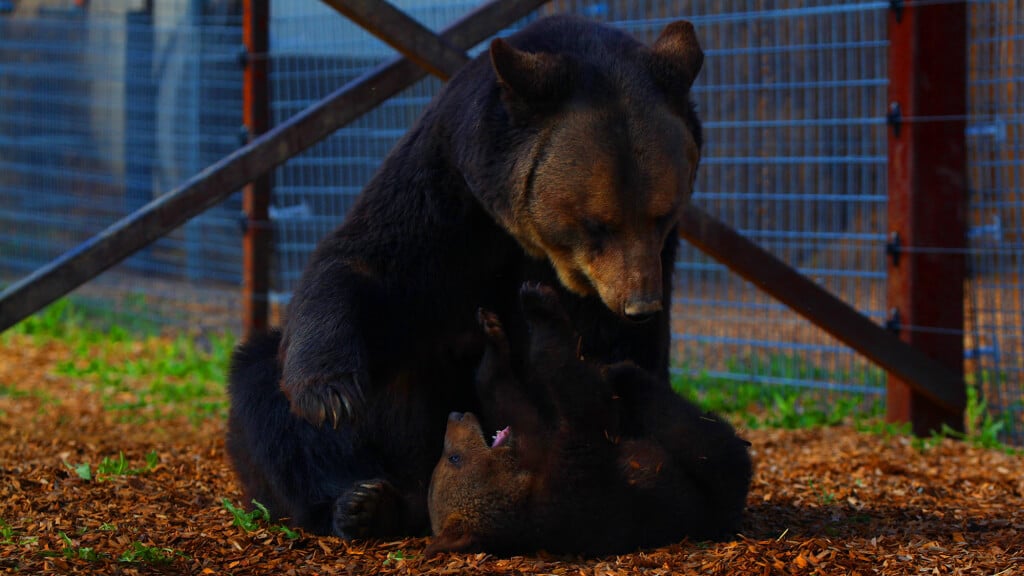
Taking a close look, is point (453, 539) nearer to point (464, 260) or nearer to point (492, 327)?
point (492, 327)

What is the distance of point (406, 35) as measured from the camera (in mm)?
4828

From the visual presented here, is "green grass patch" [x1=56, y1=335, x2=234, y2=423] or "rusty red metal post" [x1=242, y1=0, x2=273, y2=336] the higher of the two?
"rusty red metal post" [x1=242, y1=0, x2=273, y2=336]

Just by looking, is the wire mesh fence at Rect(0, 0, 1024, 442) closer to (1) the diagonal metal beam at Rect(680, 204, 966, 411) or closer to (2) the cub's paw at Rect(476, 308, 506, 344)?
(1) the diagonal metal beam at Rect(680, 204, 966, 411)

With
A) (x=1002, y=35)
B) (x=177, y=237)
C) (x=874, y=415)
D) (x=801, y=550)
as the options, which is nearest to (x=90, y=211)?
(x=177, y=237)

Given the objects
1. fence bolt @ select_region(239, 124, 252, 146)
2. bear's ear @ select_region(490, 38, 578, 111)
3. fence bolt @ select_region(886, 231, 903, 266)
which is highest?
fence bolt @ select_region(239, 124, 252, 146)

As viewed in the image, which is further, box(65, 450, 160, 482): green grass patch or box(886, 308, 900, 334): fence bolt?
box(886, 308, 900, 334): fence bolt

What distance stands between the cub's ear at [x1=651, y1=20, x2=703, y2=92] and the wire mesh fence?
10.5 feet

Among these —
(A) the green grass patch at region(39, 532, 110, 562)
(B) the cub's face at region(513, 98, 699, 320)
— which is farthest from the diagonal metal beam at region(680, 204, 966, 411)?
(A) the green grass patch at region(39, 532, 110, 562)

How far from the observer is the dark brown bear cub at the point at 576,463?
11.2 feet

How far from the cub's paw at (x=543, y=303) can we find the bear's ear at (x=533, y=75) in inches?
23.9

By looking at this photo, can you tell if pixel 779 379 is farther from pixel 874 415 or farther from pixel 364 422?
pixel 364 422

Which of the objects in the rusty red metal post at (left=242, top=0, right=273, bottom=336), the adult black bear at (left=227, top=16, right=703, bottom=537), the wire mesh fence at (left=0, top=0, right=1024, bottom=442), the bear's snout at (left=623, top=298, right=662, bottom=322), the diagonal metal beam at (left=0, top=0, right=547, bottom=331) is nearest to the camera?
the bear's snout at (left=623, top=298, right=662, bottom=322)

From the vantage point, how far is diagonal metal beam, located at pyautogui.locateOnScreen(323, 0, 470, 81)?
480cm

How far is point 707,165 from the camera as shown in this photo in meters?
7.85
